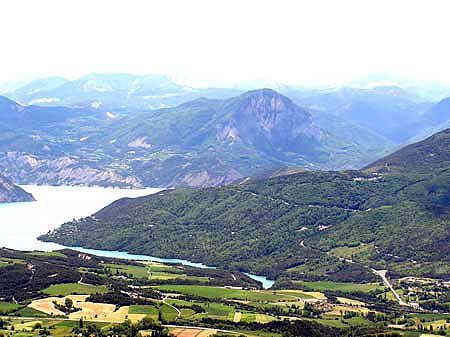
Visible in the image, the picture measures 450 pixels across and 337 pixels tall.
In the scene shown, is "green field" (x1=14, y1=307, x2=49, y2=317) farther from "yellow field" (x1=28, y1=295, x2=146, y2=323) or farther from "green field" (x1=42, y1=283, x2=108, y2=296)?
"green field" (x1=42, y1=283, x2=108, y2=296)

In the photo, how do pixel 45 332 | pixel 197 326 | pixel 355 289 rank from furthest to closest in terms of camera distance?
pixel 355 289 → pixel 197 326 → pixel 45 332

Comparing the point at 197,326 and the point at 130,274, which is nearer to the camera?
the point at 197,326

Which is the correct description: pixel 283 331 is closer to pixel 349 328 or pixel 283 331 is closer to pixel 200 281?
pixel 349 328

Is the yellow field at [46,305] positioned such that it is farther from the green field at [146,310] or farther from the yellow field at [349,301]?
the yellow field at [349,301]

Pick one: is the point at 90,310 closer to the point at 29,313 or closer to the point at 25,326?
the point at 29,313

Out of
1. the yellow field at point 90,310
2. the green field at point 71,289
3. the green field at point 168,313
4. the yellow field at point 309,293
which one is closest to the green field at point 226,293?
the yellow field at point 309,293

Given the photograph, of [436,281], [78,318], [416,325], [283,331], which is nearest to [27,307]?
[78,318]
